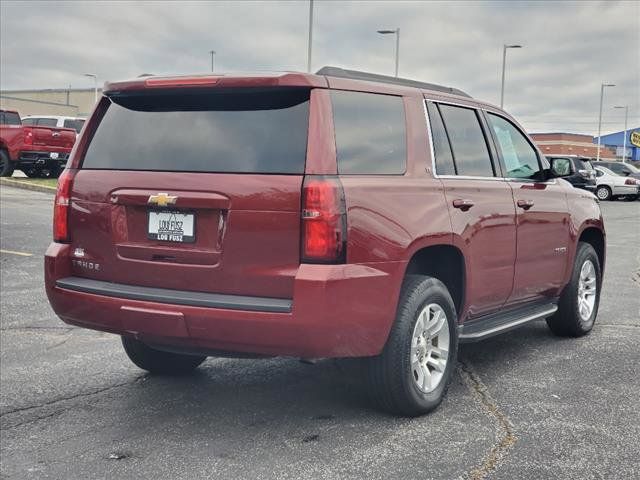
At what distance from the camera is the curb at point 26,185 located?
21.1 metres

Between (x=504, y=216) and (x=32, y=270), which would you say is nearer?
(x=504, y=216)

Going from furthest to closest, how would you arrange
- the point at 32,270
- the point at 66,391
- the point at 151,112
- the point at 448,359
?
1. the point at 32,270
2. the point at 66,391
3. the point at 448,359
4. the point at 151,112

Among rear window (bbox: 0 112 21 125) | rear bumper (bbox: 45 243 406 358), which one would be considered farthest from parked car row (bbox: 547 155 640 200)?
rear bumper (bbox: 45 243 406 358)

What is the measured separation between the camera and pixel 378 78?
14.6ft

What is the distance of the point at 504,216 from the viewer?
16.7ft

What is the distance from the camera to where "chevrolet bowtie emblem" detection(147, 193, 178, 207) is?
3.89 metres

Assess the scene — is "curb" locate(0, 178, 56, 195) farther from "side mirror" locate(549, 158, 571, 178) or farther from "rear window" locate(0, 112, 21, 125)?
"side mirror" locate(549, 158, 571, 178)

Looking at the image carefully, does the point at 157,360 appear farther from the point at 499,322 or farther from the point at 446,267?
the point at 499,322

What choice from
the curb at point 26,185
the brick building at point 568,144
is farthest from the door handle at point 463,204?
the brick building at point 568,144

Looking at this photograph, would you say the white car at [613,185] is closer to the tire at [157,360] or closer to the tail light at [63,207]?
the tire at [157,360]

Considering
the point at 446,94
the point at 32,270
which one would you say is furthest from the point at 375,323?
the point at 32,270

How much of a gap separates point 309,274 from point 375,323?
490mm

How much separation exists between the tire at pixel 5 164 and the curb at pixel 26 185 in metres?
0.28

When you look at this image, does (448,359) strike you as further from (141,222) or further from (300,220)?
(141,222)
